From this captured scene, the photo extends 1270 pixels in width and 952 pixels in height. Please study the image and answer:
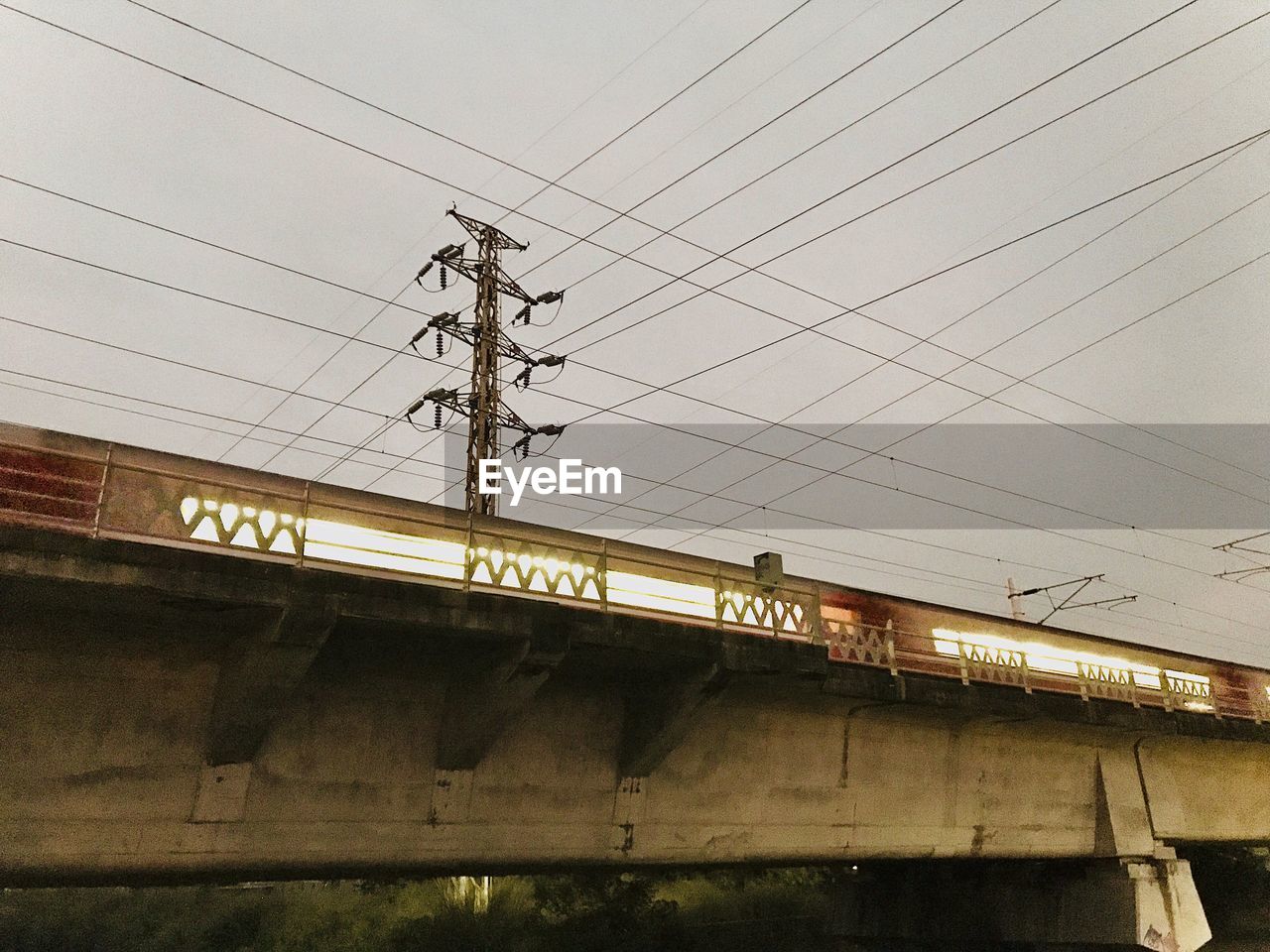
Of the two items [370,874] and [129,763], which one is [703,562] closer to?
[370,874]

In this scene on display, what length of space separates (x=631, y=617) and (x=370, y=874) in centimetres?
454

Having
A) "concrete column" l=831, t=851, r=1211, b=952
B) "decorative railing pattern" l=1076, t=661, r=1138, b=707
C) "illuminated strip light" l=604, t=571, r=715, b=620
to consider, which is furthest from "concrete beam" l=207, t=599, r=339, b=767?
"concrete column" l=831, t=851, r=1211, b=952

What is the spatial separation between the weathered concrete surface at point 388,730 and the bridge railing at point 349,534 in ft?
2.13

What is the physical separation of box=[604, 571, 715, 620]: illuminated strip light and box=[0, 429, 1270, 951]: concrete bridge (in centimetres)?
7

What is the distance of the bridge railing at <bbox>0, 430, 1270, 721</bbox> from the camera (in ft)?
29.1

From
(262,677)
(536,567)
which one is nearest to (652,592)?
(536,567)

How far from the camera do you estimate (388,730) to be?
1030 centimetres

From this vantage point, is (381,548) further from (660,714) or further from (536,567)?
(660,714)

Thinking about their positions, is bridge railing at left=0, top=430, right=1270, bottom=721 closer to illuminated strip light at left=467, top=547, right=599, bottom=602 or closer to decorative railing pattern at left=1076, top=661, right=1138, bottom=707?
illuminated strip light at left=467, top=547, right=599, bottom=602

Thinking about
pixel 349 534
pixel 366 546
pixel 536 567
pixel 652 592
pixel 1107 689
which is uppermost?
pixel 349 534

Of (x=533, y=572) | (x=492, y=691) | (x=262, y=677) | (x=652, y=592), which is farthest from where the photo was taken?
(x=652, y=592)

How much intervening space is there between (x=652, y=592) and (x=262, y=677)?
6.45 m

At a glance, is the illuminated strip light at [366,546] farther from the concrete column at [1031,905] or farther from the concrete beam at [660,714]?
the concrete column at [1031,905]

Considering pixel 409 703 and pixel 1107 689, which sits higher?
pixel 1107 689
